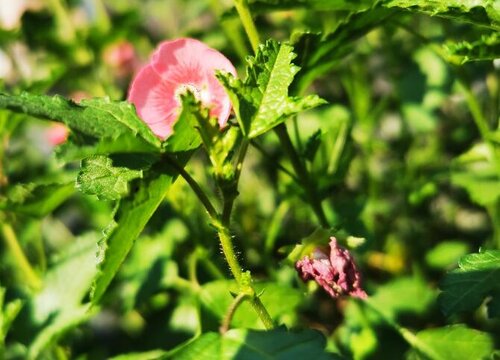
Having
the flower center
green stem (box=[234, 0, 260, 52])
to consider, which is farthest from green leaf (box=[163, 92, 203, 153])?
green stem (box=[234, 0, 260, 52])

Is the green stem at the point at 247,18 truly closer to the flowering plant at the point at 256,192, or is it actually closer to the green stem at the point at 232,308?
the flowering plant at the point at 256,192

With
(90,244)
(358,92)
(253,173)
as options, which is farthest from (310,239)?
(253,173)

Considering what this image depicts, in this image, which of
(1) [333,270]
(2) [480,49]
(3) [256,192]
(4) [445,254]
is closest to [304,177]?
(1) [333,270]

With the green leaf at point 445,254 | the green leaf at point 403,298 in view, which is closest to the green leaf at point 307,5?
the green leaf at point 403,298

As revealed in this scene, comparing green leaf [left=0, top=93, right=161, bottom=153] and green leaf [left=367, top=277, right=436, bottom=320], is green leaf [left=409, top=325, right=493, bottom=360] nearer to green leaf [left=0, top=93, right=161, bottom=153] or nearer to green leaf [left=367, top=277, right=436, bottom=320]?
green leaf [left=367, top=277, right=436, bottom=320]

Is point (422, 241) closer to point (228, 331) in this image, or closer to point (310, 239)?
point (310, 239)

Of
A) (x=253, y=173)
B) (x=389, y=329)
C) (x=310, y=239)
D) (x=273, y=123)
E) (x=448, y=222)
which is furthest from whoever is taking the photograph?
(x=253, y=173)
